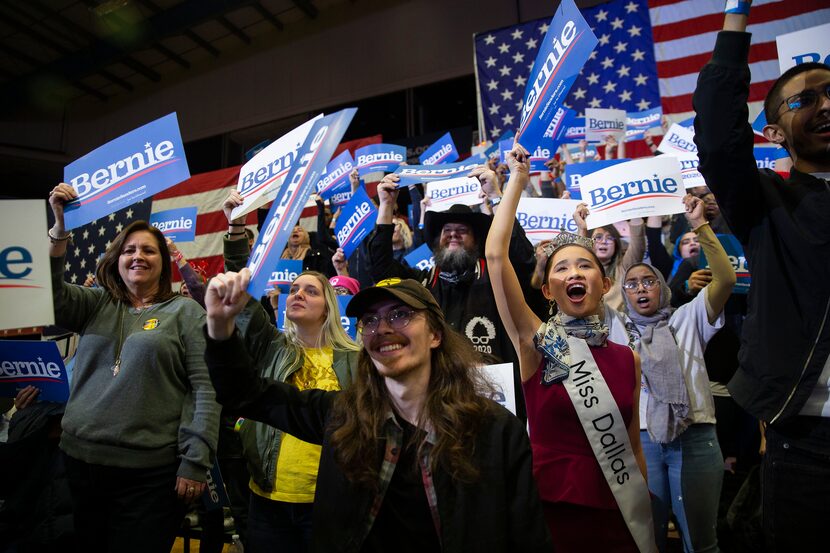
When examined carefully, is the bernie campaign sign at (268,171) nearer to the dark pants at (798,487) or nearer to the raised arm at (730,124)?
the raised arm at (730,124)

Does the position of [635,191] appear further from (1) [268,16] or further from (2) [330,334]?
(1) [268,16]

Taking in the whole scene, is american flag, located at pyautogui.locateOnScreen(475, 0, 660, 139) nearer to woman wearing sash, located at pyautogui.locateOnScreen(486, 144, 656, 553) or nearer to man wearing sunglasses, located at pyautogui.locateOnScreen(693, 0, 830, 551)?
woman wearing sash, located at pyautogui.locateOnScreen(486, 144, 656, 553)

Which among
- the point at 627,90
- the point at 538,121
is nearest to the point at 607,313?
the point at 538,121

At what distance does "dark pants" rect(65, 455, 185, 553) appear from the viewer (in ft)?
7.16

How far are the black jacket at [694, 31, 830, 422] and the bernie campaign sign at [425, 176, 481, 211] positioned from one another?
316 cm

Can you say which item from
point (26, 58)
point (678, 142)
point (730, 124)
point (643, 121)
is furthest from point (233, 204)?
point (26, 58)

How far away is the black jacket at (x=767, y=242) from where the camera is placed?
1.42 metres

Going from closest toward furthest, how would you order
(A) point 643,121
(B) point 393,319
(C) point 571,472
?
(B) point 393,319, (C) point 571,472, (A) point 643,121

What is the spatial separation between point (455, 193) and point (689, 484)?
2.94 m

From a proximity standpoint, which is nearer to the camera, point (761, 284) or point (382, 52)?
point (761, 284)

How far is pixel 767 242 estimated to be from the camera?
5.06ft

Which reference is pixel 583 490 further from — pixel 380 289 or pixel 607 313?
pixel 607 313

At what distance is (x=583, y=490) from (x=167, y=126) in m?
2.45

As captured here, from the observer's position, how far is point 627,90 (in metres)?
8.10
